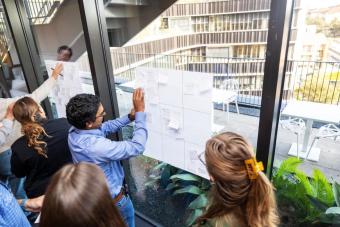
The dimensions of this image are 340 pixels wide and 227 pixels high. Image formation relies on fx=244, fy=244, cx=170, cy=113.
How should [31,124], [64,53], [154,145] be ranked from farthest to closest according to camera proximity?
1. [64,53]
2. [154,145]
3. [31,124]

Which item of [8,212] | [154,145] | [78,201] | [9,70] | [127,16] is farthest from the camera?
[9,70]

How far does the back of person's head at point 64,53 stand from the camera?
7.06 feet

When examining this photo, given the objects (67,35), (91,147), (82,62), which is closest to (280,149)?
(91,147)

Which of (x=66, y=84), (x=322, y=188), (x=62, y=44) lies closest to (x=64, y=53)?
(x=62, y=44)

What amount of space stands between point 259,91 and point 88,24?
1152 mm

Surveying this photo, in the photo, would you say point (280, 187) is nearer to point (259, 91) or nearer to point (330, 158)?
point (330, 158)

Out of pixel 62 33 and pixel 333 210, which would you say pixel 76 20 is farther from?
pixel 333 210

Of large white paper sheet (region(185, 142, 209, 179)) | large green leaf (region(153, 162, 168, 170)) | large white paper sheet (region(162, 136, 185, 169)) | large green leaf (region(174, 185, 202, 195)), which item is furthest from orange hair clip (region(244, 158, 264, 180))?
large green leaf (region(153, 162, 168, 170))

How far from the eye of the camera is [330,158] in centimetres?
146

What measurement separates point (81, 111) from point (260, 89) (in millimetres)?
891

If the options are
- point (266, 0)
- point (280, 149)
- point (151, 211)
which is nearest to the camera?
point (266, 0)

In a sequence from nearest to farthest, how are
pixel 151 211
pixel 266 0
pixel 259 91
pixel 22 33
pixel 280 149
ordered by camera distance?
1. pixel 266 0
2. pixel 259 91
3. pixel 280 149
4. pixel 151 211
5. pixel 22 33

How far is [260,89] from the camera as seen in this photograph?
1197 mm

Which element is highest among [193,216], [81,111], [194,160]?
[81,111]
